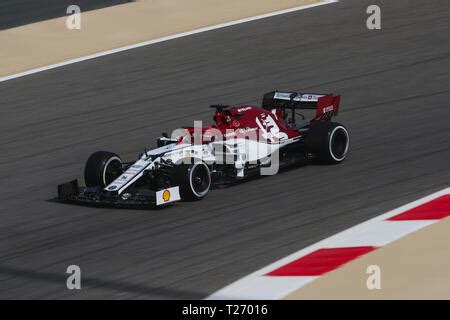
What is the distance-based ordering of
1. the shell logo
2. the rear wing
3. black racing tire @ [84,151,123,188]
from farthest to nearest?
the rear wing < black racing tire @ [84,151,123,188] < the shell logo

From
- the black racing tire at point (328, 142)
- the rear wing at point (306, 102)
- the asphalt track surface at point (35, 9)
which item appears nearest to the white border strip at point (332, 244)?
the black racing tire at point (328, 142)

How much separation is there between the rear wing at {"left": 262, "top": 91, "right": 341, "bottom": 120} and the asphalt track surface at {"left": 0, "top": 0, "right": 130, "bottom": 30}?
8830mm

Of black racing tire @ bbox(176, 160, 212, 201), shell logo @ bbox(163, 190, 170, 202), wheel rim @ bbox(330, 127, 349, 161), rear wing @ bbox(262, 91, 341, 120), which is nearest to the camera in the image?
shell logo @ bbox(163, 190, 170, 202)

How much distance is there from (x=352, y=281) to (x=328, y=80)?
961cm

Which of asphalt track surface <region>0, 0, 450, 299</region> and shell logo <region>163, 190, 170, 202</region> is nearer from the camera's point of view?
asphalt track surface <region>0, 0, 450, 299</region>

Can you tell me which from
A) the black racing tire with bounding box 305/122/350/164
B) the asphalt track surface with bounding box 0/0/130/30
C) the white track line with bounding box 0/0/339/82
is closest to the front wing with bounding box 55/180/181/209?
the black racing tire with bounding box 305/122/350/164

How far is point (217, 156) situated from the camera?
1316cm

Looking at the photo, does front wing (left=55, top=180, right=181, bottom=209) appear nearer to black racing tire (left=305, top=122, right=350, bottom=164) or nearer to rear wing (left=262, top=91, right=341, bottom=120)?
black racing tire (left=305, top=122, right=350, bottom=164)

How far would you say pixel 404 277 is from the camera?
9.27 m

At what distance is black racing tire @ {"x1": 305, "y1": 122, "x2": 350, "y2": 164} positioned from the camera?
45.1 feet

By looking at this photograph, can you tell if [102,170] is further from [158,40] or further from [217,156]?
[158,40]

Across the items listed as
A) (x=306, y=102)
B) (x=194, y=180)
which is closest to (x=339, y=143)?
(x=306, y=102)

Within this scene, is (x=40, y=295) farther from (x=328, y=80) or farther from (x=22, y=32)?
(x=22, y=32)

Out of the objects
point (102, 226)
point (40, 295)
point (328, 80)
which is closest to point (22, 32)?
point (328, 80)
